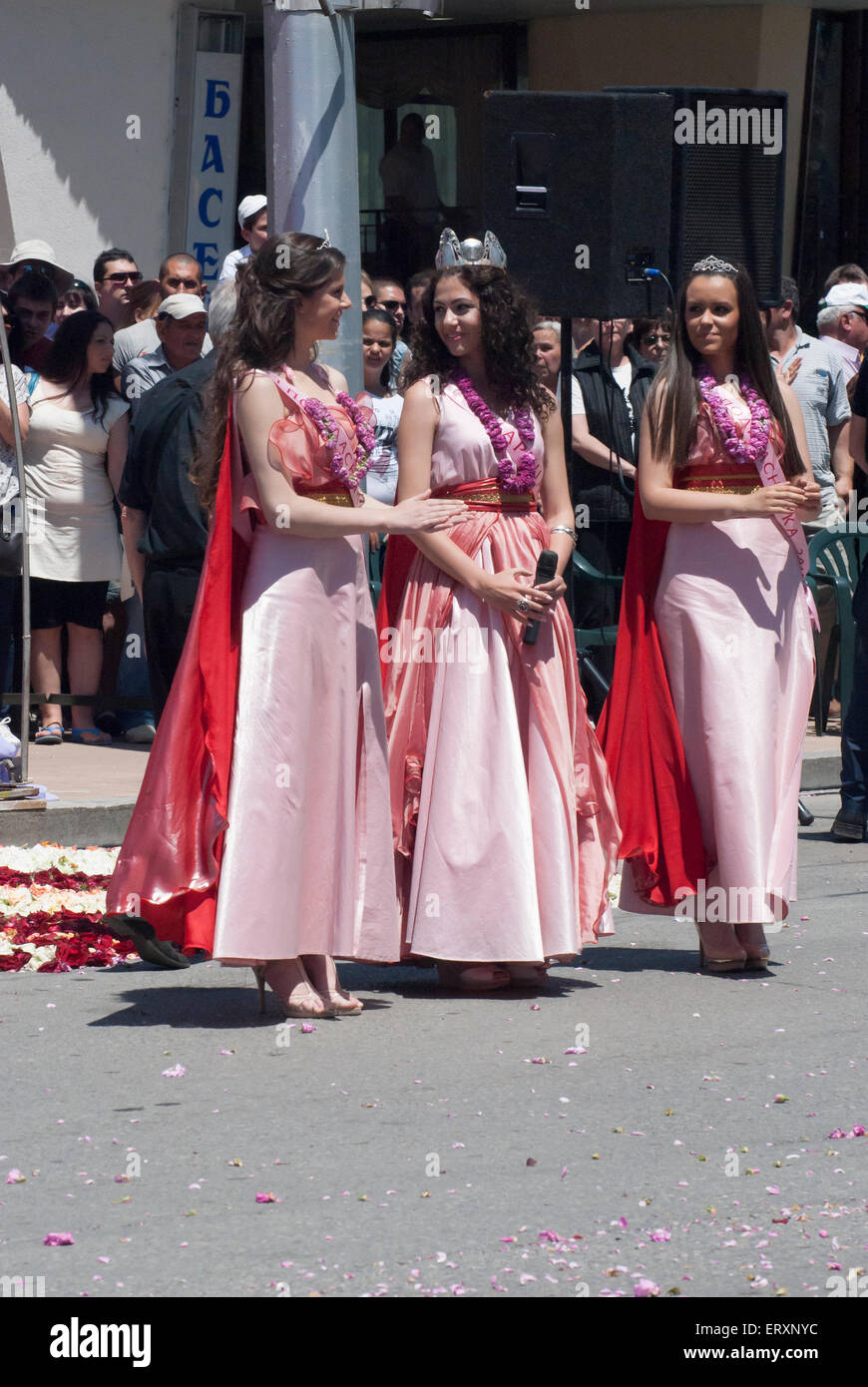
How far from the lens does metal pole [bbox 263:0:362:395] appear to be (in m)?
10.0

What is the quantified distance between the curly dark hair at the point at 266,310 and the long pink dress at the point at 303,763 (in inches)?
4.1

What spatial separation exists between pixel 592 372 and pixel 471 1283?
8566 mm

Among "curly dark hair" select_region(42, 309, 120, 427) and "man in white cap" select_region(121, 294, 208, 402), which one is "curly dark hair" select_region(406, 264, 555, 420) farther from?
"curly dark hair" select_region(42, 309, 120, 427)

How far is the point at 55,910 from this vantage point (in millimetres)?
7828

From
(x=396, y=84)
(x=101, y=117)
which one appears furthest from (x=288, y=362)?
(x=396, y=84)

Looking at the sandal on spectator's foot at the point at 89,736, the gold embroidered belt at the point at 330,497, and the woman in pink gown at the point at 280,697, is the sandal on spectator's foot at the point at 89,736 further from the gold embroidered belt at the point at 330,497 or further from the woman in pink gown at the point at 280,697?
the gold embroidered belt at the point at 330,497

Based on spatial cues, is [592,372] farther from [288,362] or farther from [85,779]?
[288,362]

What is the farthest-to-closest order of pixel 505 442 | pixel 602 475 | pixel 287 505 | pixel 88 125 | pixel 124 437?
pixel 88 125 → pixel 602 475 → pixel 124 437 → pixel 505 442 → pixel 287 505

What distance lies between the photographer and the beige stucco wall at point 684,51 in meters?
18.2

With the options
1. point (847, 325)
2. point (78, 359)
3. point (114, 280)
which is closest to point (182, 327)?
point (78, 359)

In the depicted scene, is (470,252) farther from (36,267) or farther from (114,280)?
(114,280)

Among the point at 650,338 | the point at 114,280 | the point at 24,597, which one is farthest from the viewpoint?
the point at 114,280

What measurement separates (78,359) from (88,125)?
21.3 feet

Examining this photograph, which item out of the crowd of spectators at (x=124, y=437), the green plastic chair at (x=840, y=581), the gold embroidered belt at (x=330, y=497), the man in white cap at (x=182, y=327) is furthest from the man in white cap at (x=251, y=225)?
the gold embroidered belt at (x=330, y=497)
